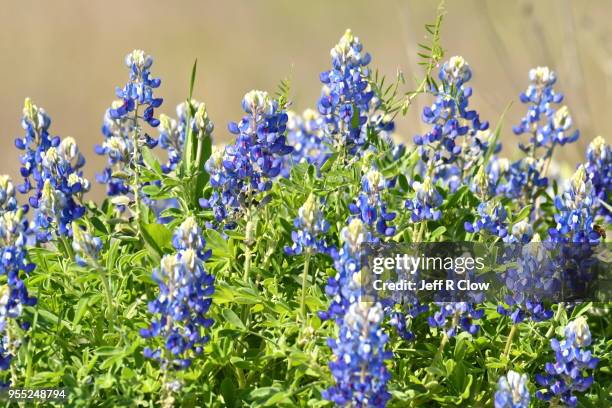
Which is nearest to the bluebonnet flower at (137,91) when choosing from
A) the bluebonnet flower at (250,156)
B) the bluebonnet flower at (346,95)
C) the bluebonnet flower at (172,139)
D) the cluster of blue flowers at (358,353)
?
the bluebonnet flower at (172,139)

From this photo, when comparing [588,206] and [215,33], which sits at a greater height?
[215,33]

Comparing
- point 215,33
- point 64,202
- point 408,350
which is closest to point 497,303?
point 408,350

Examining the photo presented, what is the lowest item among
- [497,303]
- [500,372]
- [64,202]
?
[500,372]

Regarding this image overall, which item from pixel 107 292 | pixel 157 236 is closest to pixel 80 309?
pixel 107 292

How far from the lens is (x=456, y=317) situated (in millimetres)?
3533

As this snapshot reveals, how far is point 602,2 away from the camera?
1264 cm

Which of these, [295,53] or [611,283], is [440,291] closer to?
[611,283]

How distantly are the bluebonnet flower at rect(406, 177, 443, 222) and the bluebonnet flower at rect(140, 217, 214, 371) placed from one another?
3.11 ft

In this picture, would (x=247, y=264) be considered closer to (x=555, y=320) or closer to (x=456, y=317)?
(x=456, y=317)

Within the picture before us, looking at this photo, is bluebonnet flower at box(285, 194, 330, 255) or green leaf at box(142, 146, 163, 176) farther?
green leaf at box(142, 146, 163, 176)

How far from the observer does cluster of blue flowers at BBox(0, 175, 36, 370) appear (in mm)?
3111

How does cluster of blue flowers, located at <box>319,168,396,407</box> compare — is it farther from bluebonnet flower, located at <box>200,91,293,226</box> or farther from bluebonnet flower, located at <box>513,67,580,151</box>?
bluebonnet flower, located at <box>513,67,580,151</box>

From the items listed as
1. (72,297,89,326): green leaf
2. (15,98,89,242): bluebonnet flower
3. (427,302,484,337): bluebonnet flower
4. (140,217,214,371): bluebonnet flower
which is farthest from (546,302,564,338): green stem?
(15,98,89,242): bluebonnet flower

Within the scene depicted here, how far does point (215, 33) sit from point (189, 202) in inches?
380
